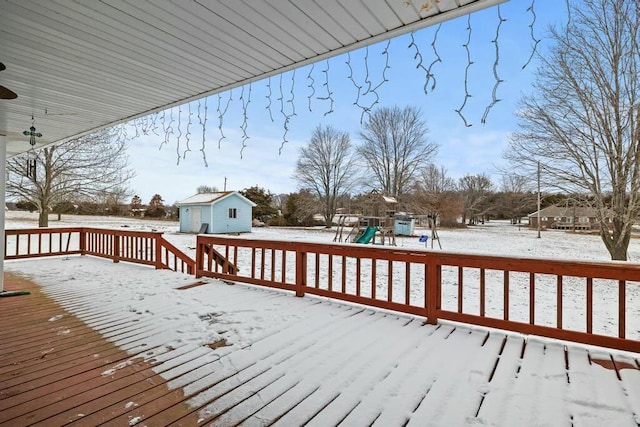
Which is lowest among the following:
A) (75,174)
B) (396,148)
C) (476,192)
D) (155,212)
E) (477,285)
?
(477,285)

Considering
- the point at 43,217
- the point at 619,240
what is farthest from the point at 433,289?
the point at 43,217

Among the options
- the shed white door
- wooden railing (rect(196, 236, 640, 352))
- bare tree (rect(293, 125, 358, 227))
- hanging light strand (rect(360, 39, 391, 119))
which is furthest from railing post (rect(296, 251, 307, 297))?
→ bare tree (rect(293, 125, 358, 227))

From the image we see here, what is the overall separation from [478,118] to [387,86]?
2.31ft

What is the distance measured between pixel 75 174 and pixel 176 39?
14.5m

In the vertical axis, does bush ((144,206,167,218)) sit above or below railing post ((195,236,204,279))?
above

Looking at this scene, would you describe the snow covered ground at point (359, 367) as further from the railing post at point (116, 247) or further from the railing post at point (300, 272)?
the railing post at point (116, 247)

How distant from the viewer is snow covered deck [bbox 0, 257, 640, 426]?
165cm

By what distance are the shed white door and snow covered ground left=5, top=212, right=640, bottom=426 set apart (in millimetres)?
14326

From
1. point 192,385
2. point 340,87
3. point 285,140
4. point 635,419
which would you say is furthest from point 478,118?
point 192,385

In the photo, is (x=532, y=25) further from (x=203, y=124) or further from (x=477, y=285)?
(x=477, y=285)

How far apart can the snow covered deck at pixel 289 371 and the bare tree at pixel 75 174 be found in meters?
11.9

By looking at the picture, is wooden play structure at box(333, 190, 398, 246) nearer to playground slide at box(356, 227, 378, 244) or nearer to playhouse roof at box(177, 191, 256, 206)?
playground slide at box(356, 227, 378, 244)

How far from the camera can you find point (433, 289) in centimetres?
308

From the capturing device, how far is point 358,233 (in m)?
14.2
